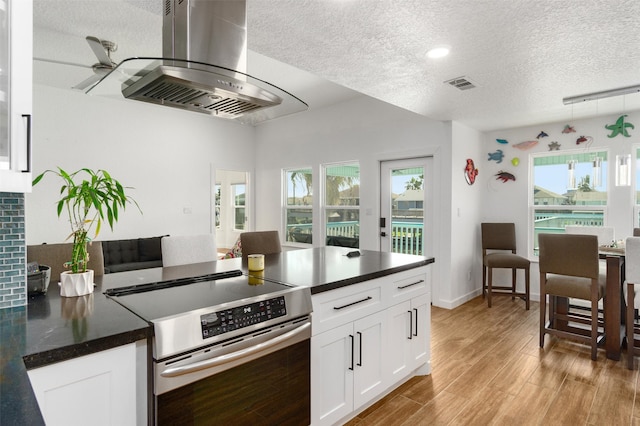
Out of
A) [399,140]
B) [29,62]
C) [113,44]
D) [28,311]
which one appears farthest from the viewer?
[399,140]

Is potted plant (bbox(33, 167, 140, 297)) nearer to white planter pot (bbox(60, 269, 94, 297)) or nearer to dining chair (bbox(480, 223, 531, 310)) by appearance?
white planter pot (bbox(60, 269, 94, 297))

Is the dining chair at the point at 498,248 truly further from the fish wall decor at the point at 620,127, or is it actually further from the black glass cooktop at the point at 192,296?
the black glass cooktop at the point at 192,296

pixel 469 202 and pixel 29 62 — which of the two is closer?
pixel 29 62

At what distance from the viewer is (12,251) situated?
1.30 meters

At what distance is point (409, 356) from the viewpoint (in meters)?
2.46

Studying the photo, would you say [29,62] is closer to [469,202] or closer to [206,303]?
[206,303]

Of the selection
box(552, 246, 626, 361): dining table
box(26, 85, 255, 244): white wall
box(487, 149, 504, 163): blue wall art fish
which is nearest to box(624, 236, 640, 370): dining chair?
box(552, 246, 626, 361): dining table

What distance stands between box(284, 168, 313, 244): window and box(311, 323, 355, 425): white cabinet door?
13.6 feet

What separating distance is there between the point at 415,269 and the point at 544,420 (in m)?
1.17

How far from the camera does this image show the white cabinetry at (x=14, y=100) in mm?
934

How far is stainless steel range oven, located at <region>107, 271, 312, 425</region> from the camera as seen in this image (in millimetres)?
1213

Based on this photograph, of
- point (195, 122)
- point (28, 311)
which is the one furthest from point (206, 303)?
point (195, 122)

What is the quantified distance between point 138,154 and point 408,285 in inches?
186

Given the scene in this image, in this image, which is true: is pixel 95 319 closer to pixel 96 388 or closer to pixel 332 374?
pixel 96 388
